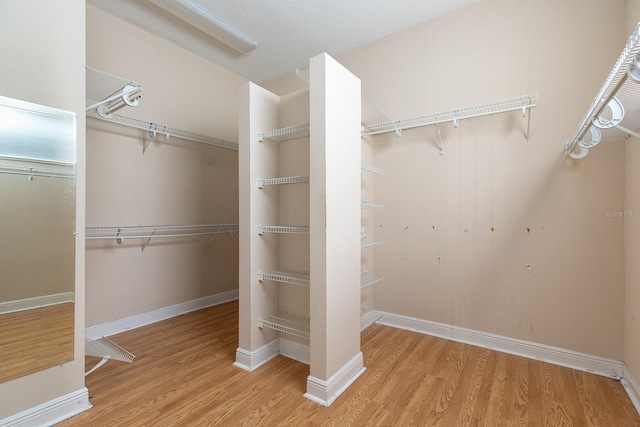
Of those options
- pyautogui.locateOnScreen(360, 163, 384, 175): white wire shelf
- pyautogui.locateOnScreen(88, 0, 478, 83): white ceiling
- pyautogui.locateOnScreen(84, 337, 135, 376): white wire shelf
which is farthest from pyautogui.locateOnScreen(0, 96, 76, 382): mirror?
pyautogui.locateOnScreen(360, 163, 384, 175): white wire shelf

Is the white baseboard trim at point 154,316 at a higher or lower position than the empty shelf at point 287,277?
lower

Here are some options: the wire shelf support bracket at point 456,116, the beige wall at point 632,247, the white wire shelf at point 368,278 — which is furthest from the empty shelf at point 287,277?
the beige wall at point 632,247

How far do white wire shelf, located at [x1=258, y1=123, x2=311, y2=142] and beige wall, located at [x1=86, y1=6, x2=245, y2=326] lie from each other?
1.49m

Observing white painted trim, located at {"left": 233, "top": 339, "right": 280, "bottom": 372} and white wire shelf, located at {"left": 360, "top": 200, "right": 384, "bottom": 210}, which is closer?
white painted trim, located at {"left": 233, "top": 339, "right": 280, "bottom": 372}

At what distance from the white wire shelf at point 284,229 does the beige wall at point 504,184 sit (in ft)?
3.92

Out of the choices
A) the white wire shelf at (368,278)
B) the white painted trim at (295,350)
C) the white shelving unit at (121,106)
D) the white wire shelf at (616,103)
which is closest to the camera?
the white wire shelf at (616,103)

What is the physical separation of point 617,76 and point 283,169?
1822mm

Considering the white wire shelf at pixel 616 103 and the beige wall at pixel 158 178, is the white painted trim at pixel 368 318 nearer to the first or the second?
the beige wall at pixel 158 178

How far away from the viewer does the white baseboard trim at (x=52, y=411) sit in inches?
56.4

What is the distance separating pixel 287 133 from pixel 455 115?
A: 1.42 meters

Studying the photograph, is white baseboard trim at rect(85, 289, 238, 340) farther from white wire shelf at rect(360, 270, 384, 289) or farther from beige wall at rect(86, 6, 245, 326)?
white wire shelf at rect(360, 270, 384, 289)

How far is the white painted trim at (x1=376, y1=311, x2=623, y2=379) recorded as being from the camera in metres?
2.02

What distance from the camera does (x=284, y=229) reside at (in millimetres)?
2027

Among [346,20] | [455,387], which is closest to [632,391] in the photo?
[455,387]
